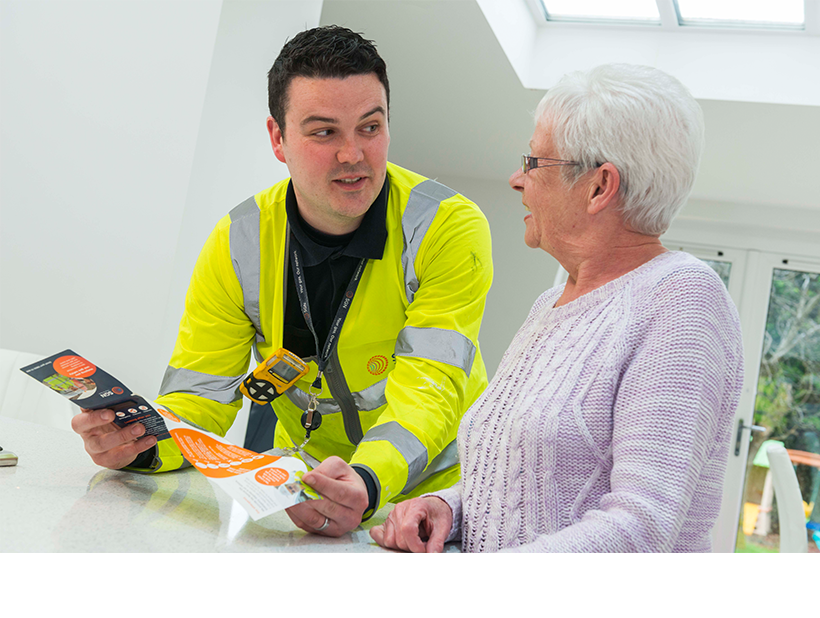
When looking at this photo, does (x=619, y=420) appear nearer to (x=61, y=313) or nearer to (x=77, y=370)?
(x=77, y=370)

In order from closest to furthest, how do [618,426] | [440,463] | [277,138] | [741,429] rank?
→ [618,426] < [440,463] < [277,138] < [741,429]

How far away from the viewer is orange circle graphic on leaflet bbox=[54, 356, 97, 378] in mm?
1184

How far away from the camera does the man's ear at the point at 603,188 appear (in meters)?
1.14

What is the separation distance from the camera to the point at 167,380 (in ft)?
5.37

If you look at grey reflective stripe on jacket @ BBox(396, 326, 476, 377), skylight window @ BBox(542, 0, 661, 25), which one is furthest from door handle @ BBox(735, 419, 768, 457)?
grey reflective stripe on jacket @ BBox(396, 326, 476, 377)

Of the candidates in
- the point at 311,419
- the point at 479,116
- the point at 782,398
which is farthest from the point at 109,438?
the point at 782,398

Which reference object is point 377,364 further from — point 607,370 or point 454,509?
point 607,370

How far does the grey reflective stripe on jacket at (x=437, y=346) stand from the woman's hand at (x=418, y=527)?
0.38m

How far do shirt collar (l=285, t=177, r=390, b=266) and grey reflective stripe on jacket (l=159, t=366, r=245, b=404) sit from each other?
14.1 inches

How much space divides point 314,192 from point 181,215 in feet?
2.78

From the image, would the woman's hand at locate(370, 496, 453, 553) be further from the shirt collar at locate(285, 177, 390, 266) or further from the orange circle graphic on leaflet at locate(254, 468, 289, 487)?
the shirt collar at locate(285, 177, 390, 266)

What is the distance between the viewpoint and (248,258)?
1689mm

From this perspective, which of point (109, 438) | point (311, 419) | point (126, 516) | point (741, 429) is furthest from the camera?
point (741, 429)

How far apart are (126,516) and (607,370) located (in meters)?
0.76
